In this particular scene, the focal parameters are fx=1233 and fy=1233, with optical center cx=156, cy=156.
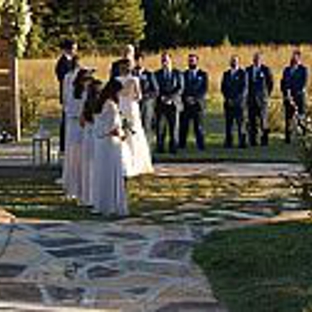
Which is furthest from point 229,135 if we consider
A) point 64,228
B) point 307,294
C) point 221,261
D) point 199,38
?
point 199,38

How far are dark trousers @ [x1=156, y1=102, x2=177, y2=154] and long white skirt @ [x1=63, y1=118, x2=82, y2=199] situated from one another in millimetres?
3858

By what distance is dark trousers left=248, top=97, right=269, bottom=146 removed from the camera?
20266 millimetres

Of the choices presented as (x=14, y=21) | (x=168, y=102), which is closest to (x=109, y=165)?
(x=168, y=102)

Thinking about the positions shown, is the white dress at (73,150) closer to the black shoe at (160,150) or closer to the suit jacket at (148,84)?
the suit jacket at (148,84)

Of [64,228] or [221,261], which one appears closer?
[221,261]

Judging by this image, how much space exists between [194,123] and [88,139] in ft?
17.9

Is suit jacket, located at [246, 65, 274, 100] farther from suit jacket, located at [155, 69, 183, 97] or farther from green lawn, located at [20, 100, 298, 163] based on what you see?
suit jacket, located at [155, 69, 183, 97]

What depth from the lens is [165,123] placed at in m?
20.1

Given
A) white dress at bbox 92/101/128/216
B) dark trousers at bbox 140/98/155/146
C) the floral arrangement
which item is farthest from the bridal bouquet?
the floral arrangement

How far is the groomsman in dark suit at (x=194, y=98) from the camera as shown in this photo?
19547 mm

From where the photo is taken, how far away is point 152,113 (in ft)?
63.9

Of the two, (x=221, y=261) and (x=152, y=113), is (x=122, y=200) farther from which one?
(x=152, y=113)

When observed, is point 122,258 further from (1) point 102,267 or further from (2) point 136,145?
(2) point 136,145

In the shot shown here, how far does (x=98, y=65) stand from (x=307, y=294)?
91.3 feet
